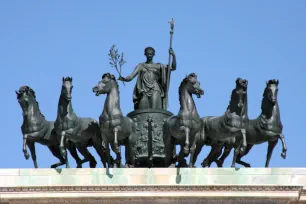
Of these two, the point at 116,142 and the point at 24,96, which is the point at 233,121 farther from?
the point at 24,96

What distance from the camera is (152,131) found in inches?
1743

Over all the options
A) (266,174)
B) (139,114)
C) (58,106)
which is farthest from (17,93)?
(266,174)

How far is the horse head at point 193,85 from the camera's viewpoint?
4129 cm

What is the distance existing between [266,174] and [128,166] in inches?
166

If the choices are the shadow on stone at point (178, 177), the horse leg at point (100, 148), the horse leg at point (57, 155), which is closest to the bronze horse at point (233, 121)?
the shadow on stone at point (178, 177)

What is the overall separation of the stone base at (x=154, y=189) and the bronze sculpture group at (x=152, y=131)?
3.49 feet

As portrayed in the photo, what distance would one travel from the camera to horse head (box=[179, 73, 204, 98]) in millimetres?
41287

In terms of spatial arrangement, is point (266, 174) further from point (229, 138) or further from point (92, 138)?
point (92, 138)

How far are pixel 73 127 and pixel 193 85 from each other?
3.52m

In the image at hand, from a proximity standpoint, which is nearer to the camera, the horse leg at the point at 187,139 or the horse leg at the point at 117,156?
the horse leg at the point at 187,139

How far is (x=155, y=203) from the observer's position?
40.6 m

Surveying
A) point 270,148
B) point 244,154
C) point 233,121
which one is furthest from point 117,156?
point 270,148

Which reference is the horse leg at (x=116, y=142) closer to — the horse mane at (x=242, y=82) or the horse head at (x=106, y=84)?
the horse head at (x=106, y=84)

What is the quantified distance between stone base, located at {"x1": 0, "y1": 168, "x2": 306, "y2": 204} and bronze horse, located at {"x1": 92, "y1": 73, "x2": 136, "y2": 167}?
115 cm
